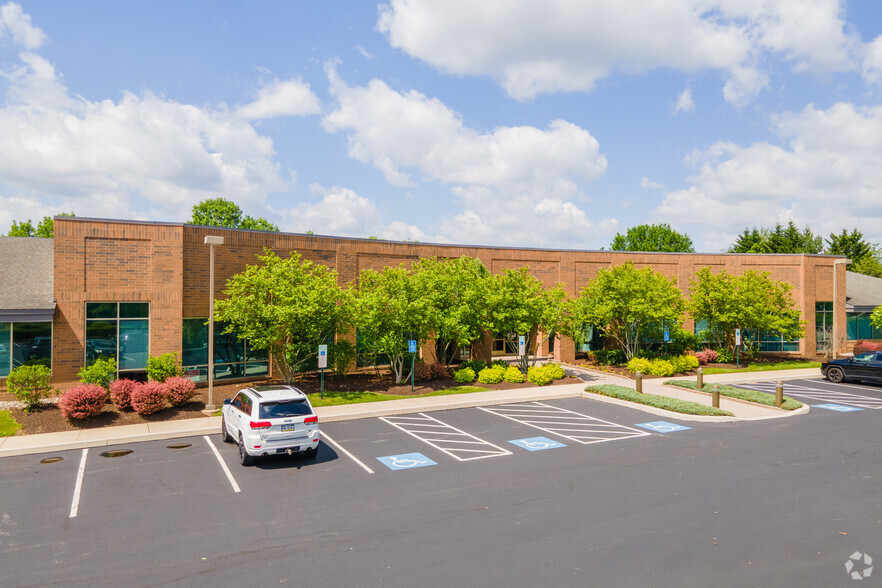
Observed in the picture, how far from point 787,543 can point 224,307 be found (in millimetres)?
19085

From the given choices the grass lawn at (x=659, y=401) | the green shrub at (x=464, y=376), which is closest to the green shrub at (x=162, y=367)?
the green shrub at (x=464, y=376)

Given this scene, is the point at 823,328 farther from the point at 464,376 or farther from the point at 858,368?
the point at 464,376

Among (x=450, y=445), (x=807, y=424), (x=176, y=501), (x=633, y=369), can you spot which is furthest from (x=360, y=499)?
(x=633, y=369)

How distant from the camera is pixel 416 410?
64.1 ft

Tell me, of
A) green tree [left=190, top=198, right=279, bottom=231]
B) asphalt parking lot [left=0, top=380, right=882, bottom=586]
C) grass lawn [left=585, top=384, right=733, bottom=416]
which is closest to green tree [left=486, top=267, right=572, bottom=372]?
grass lawn [left=585, top=384, right=733, bottom=416]

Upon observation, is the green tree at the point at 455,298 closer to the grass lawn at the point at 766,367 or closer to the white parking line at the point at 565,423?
the white parking line at the point at 565,423

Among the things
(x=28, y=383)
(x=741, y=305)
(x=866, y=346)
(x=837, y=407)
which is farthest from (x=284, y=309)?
(x=866, y=346)

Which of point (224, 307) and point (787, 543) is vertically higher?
point (224, 307)

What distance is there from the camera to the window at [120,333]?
20828mm

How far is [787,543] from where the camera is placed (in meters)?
8.79

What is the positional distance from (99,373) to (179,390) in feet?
9.80

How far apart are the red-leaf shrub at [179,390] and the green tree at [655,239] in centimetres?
6382

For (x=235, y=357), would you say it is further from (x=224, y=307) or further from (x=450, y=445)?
(x=450, y=445)

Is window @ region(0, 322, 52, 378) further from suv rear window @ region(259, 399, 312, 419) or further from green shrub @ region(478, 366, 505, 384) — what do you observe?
green shrub @ region(478, 366, 505, 384)
